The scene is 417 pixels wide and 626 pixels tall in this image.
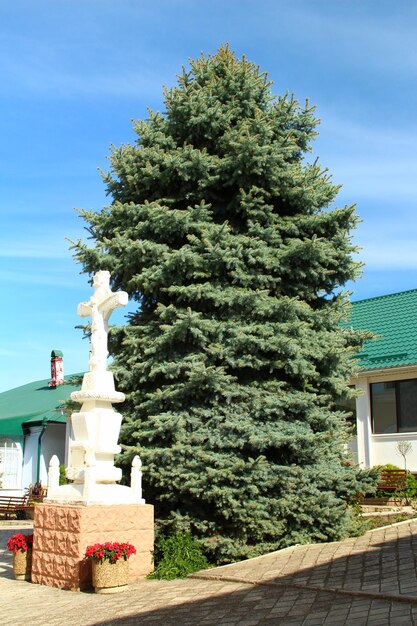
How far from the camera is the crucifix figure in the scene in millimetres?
10758

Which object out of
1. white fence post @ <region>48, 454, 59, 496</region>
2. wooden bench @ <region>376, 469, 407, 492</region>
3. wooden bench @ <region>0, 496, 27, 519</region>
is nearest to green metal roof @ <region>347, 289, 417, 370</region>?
wooden bench @ <region>376, 469, 407, 492</region>

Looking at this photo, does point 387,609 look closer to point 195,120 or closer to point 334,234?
point 334,234

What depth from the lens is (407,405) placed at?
19.5 meters

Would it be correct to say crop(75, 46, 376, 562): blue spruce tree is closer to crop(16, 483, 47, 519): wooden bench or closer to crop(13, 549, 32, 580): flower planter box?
crop(13, 549, 32, 580): flower planter box

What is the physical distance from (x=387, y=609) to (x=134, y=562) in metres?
4.41

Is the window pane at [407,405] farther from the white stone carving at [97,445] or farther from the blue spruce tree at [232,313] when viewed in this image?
the white stone carving at [97,445]

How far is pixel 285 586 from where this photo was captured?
823cm

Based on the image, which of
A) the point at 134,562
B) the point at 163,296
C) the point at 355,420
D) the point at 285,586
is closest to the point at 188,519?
the point at 134,562

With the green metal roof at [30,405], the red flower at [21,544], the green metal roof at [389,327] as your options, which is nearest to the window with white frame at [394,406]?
the green metal roof at [389,327]

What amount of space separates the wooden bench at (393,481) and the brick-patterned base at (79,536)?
27.5 ft

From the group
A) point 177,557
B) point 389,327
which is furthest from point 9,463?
point 177,557

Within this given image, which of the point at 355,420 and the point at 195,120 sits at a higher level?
the point at 195,120

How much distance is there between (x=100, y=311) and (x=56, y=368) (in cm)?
2104

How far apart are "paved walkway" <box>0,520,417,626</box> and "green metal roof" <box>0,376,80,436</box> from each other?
1400 cm
